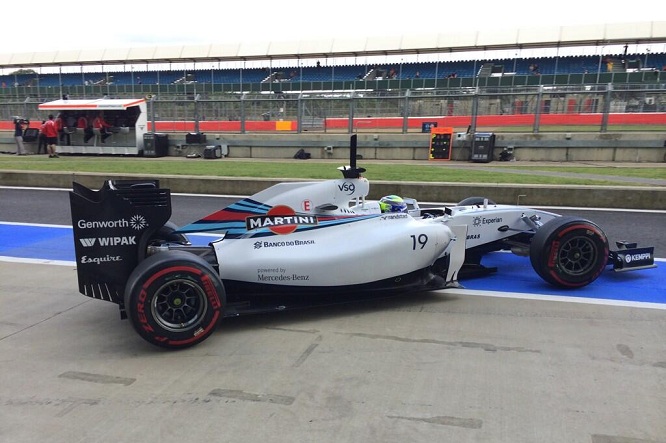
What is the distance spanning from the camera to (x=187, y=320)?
4043mm

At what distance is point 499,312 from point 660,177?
9848 millimetres

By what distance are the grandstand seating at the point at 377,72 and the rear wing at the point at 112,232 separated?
145ft

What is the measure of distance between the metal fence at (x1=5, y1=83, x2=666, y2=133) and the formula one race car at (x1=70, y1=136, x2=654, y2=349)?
13.4m

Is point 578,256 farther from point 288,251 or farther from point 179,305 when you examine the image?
point 179,305

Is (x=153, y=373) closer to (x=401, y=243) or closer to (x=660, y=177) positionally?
(x=401, y=243)

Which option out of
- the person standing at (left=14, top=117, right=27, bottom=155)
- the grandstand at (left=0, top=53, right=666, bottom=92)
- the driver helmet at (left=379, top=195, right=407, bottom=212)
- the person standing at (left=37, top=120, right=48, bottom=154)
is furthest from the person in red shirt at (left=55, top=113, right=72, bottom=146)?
the grandstand at (left=0, top=53, right=666, bottom=92)

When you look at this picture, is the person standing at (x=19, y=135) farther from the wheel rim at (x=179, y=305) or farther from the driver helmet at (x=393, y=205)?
the wheel rim at (x=179, y=305)

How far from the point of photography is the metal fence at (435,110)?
56.7 ft

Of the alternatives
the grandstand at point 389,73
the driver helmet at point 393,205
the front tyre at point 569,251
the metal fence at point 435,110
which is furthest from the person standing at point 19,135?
the grandstand at point 389,73

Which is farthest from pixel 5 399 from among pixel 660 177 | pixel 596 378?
pixel 660 177

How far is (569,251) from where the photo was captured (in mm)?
5328

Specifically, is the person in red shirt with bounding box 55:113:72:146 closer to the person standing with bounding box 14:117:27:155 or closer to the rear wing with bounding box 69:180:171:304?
the person standing with bounding box 14:117:27:155

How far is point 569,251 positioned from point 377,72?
49117 mm

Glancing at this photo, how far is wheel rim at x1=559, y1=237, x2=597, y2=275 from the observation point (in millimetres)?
5289
